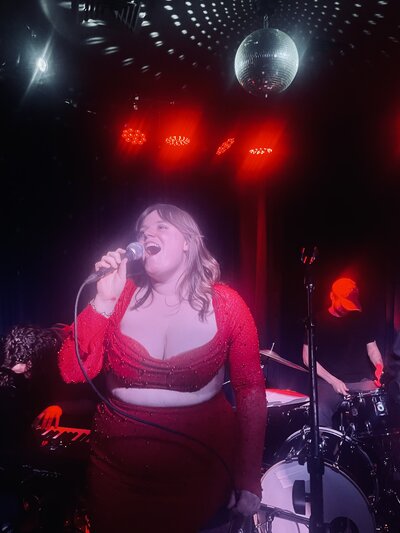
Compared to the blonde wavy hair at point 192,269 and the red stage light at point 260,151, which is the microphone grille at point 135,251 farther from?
the red stage light at point 260,151

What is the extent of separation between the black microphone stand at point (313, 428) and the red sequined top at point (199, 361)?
0.89 m

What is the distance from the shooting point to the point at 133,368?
159 centimetres

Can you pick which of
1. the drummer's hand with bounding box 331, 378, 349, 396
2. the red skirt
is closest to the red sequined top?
the red skirt

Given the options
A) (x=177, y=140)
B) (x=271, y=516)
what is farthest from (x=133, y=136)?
(x=271, y=516)

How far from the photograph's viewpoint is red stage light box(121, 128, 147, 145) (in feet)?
17.5

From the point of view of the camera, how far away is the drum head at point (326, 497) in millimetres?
Answer: 3024

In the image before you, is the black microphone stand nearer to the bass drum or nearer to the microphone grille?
the bass drum

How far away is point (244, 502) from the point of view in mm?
1591

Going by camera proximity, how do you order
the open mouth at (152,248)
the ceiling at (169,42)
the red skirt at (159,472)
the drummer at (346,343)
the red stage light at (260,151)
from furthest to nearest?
the red stage light at (260,151)
the drummer at (346,343)
the ceiling at (169,42)
the open mouth at (152,248)
the red skirt at (159,472)

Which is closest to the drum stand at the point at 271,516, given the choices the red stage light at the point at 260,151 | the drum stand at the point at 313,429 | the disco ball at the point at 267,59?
the drum stand at the point at 313,429

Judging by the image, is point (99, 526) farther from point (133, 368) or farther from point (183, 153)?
point (183, 153)

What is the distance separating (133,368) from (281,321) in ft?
18.7

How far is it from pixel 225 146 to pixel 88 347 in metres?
4.92

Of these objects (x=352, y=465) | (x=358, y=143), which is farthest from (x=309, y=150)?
(x=352, y=465)
